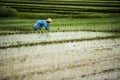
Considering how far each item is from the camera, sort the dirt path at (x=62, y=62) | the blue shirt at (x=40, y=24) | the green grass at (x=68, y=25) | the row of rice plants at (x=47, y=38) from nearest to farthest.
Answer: the dirt path at (x=62, y=62) < the row of rice plants at (x=47, y=38) < the green grass at (x=68, y=25) < the blue shirt at (x=40, y=24)

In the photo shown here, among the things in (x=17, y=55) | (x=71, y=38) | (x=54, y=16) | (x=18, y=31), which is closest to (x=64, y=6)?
(x=54, y=16)

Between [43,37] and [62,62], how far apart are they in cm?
79

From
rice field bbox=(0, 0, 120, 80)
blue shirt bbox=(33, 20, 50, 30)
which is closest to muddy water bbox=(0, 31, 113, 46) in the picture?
rice field bbox=(0, 0, 120, 80)

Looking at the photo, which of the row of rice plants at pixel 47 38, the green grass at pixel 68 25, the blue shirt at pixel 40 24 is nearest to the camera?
the row of rice plants at pixel 47 38

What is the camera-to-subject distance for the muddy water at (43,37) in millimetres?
3576

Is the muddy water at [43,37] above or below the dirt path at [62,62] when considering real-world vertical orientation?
above

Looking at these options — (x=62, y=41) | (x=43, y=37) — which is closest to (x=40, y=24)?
(x=43, y=37)

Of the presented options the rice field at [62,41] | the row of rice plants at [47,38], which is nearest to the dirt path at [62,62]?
the rice field at [62,41]

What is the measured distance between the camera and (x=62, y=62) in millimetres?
3178

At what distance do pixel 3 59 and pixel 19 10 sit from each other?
3.27 feet

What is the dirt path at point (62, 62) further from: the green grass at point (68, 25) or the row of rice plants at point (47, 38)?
the green grass at point (68, 25)

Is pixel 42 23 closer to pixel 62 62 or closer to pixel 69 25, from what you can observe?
pixel 69 25

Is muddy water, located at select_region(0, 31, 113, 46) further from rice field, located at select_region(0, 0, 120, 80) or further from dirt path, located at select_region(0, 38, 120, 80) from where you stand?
dirt path, located at select_region(0, 38, 120, 80)

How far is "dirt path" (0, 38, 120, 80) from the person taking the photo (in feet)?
9.44
